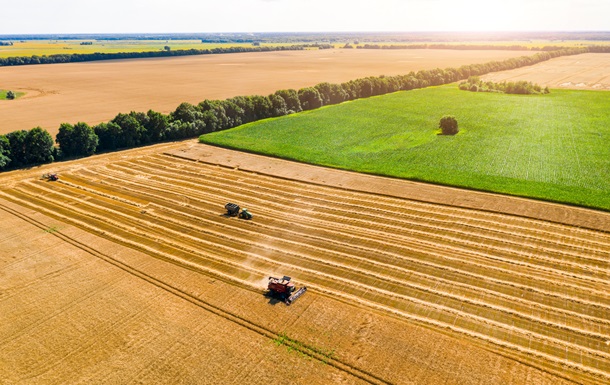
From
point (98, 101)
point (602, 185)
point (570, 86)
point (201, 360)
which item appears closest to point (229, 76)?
point (98, 101)

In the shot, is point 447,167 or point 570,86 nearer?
point 447,167

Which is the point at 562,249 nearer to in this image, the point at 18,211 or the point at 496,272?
the point at 496,272

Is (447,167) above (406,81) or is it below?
below

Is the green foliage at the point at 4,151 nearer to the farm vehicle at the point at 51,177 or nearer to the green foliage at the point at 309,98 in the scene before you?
the farm vehicle at the point at 51,177

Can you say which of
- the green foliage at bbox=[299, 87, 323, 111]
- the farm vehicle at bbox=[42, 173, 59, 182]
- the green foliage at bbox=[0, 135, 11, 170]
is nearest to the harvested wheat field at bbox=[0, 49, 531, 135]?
the green foliage at bbox=[0, 135, 11, 170]

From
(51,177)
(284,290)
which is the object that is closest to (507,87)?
(284,290)

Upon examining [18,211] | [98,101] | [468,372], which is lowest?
[468,372]

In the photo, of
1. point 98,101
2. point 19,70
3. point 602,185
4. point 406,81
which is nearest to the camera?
point 602,185
